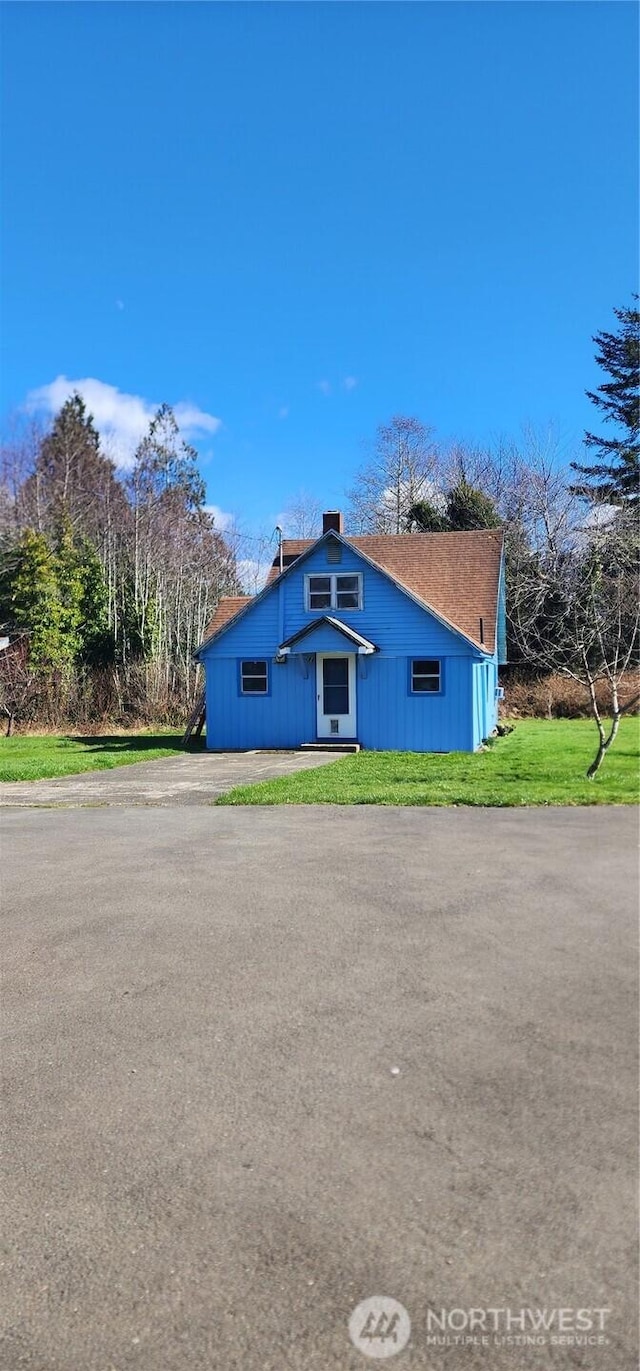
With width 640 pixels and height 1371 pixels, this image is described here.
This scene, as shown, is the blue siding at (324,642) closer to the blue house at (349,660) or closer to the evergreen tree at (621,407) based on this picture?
the blue house at (349,660)

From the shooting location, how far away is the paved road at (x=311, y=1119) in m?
2.42

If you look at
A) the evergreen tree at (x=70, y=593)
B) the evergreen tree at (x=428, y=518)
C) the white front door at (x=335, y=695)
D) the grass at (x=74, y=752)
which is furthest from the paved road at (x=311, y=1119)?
the evergreen tree at (x=428, y=518)

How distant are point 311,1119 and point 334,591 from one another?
61.8 feet

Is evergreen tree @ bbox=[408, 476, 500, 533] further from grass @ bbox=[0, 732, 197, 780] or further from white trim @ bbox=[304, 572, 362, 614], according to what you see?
grass @ bbox=[0, 732, 197, 780]

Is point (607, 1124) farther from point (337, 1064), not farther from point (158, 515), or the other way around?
point (158, 515)

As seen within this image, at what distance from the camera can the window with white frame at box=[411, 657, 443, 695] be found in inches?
822

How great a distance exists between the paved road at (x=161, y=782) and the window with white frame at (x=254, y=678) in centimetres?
266

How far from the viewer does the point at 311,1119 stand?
338 cm

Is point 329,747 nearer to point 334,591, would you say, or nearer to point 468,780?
point 334,591

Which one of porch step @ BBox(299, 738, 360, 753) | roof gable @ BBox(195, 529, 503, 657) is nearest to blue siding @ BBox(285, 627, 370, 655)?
roof gable @ BBox(195, 529, 503, 657)

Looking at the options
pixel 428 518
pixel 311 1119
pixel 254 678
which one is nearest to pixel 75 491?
pixel 428 518

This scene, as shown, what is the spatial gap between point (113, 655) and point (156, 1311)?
2957 cm

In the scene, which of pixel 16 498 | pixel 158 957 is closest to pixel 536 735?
pixel 158 957

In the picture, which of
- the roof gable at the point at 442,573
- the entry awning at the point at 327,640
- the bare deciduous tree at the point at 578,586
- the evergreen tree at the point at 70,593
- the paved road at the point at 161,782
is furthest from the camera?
the bare deciduous tree at the point at 578,586
